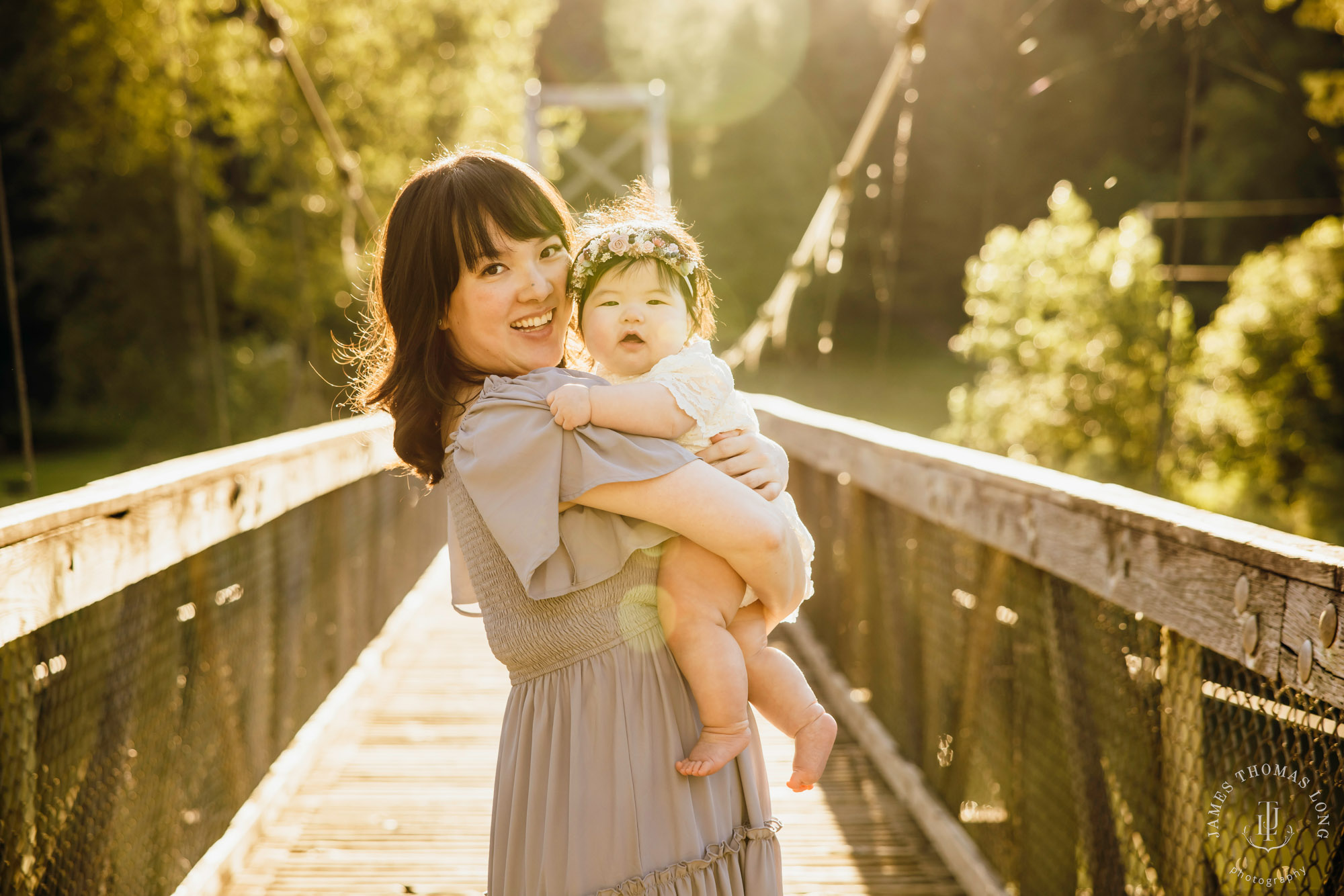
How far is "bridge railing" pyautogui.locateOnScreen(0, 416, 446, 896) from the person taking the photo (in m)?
1.14

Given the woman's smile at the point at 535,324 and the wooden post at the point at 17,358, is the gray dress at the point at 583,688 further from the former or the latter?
the wooden post at the point at 17,358

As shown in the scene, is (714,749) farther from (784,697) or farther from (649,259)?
(649,259)

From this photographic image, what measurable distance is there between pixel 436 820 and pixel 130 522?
1.01 meters

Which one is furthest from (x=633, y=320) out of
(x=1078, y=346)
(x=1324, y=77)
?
(x=1078, y=346)

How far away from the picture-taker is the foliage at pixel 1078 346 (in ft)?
35.9

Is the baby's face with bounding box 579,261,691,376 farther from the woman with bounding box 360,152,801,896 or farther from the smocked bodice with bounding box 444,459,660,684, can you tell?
the smocked bodice with bounding box 444,459,660,684

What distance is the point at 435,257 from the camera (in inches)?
42.8

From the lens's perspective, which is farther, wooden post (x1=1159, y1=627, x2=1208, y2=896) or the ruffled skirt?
wooden post (x1=1159, y1=627, x2=1208, y2=896)

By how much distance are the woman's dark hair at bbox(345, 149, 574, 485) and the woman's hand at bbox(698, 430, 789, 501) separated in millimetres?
256

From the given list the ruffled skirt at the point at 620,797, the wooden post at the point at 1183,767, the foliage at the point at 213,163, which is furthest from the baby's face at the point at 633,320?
the foliage at the point at 213,163

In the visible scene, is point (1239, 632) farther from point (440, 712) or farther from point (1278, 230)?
point (1278, 230)

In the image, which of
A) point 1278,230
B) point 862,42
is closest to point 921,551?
point 1278,230

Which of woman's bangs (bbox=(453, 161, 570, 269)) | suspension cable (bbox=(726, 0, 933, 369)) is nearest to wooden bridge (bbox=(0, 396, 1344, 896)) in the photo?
woman's bangs (bbox=(453, 161, 570, 269))

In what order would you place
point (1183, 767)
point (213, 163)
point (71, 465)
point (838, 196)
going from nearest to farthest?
point (1183, 767) < point (838, 196) < point (213, 163) < point (71, 465)
